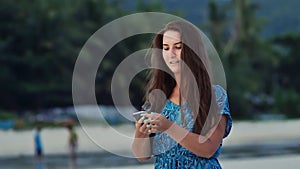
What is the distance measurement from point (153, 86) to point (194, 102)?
20 cm

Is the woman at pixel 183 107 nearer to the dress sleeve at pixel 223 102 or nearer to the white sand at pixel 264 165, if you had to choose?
the dress sleeve at pixel 223 102

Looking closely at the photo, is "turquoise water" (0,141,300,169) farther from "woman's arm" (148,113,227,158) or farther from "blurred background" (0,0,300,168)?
"woman's arm" (148,113,227,158)

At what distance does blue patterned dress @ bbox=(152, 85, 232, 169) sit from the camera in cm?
220

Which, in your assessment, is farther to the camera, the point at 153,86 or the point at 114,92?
the point at 153,86

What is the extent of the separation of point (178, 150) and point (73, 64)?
44.5 metres

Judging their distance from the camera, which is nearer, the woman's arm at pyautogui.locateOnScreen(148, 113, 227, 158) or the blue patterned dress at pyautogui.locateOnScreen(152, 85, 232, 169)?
the woman's arm at pyautogui.locateOnScreen(148, 113, 227, 158)

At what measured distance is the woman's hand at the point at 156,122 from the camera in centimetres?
204

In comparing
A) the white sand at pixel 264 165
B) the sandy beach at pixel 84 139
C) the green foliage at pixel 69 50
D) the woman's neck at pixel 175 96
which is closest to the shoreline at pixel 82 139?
the sandy beach at pixel 84 139

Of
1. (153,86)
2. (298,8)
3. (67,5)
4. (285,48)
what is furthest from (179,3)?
(153,86)

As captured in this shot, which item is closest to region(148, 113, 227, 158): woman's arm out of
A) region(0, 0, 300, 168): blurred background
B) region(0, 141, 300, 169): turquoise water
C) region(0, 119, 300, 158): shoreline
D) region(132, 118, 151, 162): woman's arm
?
region(132, 118, 151, 162): woman's arm

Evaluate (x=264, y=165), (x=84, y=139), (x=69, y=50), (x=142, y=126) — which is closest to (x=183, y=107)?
(x=142, y=126)

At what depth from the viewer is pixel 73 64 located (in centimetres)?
4641

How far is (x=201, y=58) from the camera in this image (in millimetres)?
2178

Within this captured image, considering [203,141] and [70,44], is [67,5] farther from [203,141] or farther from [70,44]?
[203,141]
